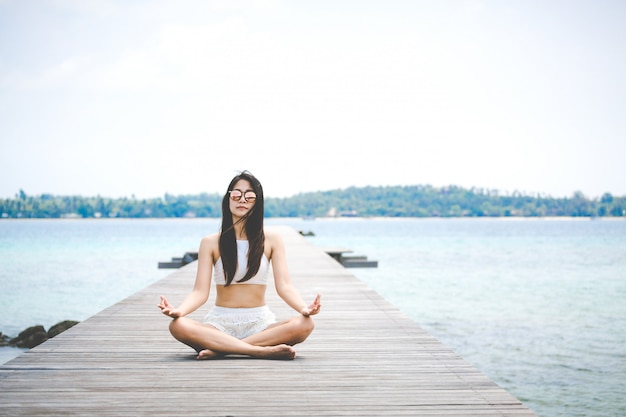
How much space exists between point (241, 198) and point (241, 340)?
47.1 inches

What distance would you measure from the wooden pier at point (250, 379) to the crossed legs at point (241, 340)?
0.08 metres

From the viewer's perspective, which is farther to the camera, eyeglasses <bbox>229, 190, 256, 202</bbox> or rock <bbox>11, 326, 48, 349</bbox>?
rock <bbox>11, 326, 48, 349</bbox>

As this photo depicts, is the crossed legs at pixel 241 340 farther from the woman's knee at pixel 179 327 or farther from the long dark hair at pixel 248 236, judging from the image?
the long dark hair at pixel 248 236

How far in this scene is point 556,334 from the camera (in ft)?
54.1

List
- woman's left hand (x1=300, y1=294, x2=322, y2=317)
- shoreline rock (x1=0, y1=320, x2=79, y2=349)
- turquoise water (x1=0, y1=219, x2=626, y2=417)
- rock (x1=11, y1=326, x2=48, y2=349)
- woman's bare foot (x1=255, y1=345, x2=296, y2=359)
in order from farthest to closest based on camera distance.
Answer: rock (x1=11, y1=326, x2=48, y2=349), shoreline rock (x1=0, y1=320, x2=79, y2=349), turquoise water (x1=0, y1=219, x2=626, y2=417), woman's bare foot (x1=255, y1=345, x2=296, y2=359), woman's left hand (x1=300, y1=294, x2=322, y2=317)

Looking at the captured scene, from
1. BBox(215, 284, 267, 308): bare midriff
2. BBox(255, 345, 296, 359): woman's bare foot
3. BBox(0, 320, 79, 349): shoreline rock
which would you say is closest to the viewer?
BBox(255, 345, 296, 359): woman's bare foot

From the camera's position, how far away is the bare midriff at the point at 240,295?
5.37 metres

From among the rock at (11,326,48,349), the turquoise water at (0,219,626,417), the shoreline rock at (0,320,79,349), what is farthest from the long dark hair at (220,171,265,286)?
the rock at (11,326,48,349)

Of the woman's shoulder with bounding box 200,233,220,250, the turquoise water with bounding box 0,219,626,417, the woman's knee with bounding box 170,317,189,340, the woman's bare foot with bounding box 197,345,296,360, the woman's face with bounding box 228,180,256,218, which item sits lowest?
the turquoise water with bounding box 0,219,626,417

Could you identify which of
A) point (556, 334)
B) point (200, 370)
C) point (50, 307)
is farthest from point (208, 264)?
point (50, 307)

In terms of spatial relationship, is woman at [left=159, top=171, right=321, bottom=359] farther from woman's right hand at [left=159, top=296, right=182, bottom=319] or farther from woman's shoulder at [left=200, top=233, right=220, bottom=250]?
woman's right hand at [left=159, top=296, right=182, bottom=319]

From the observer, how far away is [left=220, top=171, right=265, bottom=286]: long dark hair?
17.2ft

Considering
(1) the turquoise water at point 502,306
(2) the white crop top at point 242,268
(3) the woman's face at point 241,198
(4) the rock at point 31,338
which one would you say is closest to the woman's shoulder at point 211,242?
(2) the white crop top at point 242,268

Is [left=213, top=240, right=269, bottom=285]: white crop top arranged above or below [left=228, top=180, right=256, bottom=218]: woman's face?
below
